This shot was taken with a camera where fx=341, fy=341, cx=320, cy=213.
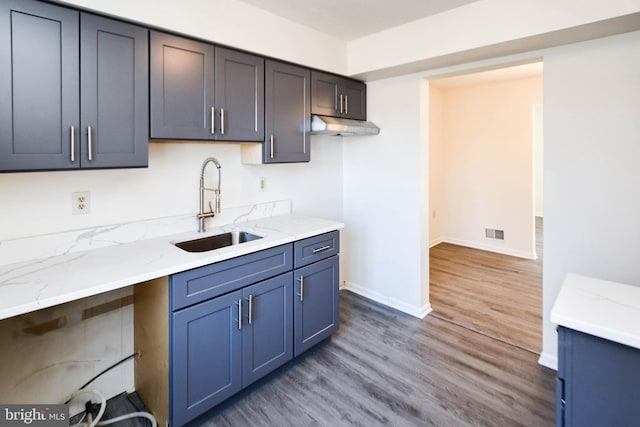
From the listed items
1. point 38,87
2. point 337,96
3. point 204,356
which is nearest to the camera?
point 38,87

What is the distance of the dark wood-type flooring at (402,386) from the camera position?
6.34 ft

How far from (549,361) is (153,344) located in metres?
2.59

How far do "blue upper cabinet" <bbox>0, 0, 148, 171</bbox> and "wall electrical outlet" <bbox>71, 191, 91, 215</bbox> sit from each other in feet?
1.10

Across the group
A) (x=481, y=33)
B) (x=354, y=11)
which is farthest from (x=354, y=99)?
(x=481, y=33)

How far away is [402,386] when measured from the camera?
219 cm

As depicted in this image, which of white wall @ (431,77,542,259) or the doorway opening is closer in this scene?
the doorway opening

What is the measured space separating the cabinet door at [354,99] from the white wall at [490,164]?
271cm

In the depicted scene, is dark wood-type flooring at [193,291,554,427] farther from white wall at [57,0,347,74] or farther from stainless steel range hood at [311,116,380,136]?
white wall at [57,0,347,74]

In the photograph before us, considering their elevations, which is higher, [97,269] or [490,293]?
[97,269]

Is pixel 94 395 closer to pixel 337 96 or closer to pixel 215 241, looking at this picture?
pixel 215 241

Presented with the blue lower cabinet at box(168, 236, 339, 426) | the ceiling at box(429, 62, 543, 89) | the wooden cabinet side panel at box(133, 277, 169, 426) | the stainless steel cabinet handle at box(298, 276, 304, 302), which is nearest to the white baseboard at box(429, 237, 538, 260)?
the ceiling at box(429, 62, 543, 89)

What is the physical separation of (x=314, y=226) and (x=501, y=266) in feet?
10.7

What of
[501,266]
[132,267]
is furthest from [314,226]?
[501,266]

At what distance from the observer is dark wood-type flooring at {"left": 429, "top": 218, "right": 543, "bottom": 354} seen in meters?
2.92
